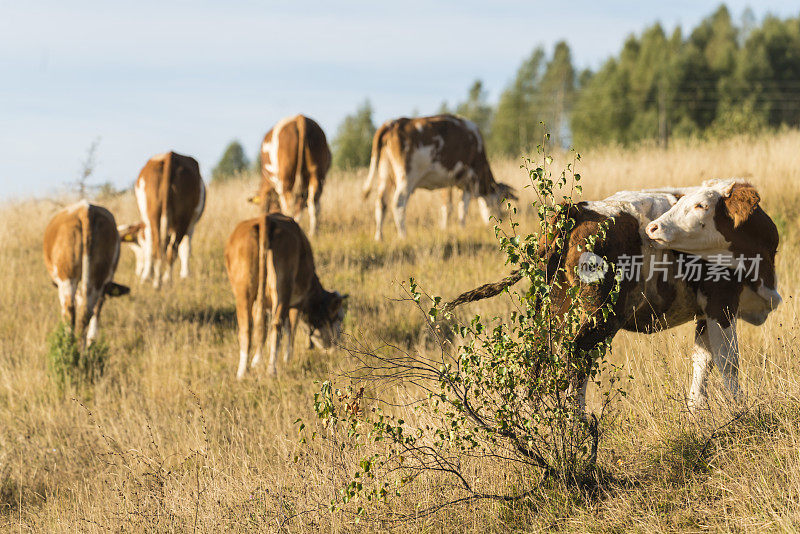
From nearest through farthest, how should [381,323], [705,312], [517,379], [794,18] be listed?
[517,379]
[705,312]
[381,323]
[794,18]

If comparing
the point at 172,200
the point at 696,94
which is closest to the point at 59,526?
the point at 172,200

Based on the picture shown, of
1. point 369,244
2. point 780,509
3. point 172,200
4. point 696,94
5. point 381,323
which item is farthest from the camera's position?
point 696,94

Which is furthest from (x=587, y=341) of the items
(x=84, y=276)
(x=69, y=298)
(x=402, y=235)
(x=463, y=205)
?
(x=463, y=205)

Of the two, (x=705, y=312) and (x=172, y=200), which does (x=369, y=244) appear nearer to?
(x=172, y=200)

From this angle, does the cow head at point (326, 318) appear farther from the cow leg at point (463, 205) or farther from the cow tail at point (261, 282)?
the cow leg at point (463, 205)

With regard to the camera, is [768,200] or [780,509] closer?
[780,509]

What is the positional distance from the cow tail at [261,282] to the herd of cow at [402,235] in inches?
0.5

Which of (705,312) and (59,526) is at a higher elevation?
(705,312)

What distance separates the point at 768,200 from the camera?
36.8 ft

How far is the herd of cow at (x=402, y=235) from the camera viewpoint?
421 centimetres

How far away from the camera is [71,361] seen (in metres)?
8.23

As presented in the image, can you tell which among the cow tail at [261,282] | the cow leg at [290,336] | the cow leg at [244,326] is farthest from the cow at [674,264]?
the cow leg at [290,336]

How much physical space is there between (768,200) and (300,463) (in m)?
8.77
